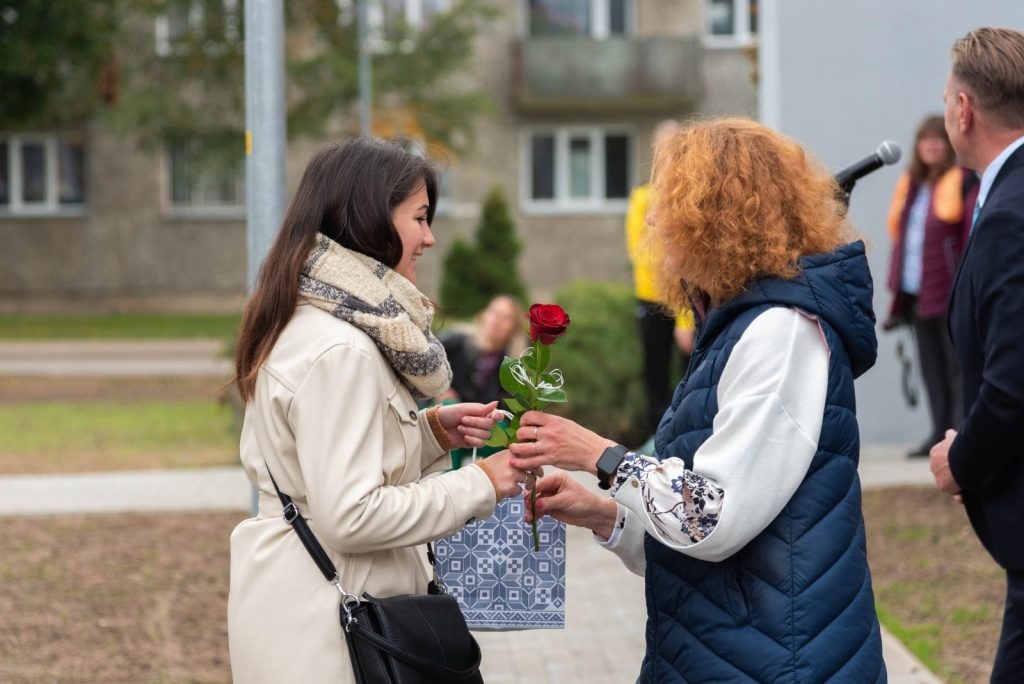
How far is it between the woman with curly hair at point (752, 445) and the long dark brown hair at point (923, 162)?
6326 mm

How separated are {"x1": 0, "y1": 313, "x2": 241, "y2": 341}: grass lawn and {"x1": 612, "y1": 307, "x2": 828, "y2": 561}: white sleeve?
23.4m

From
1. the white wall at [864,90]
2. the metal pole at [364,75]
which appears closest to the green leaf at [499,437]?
the white wall at [864,90]

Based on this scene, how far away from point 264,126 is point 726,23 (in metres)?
29.8

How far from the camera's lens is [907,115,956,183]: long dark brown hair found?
8828mm

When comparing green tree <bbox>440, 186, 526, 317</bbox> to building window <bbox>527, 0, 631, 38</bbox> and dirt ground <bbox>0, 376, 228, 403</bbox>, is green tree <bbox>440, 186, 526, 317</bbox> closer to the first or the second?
dirt ground <bbox>0, 376, 228, 403</bbox>

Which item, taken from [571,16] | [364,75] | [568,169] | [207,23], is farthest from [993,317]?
[571,16]

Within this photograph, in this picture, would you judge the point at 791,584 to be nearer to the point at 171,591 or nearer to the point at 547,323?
the point at 547,323

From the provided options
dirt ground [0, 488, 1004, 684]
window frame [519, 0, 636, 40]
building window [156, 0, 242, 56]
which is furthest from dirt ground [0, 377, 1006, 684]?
window frame [519, 0, 636, 40]

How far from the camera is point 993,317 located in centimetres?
299

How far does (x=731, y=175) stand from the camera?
2.76 metres

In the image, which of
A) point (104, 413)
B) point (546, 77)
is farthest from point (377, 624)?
point (546, 77)

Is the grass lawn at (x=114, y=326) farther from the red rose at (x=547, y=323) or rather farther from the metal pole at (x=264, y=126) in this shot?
the red rose at (x=547, y=323)

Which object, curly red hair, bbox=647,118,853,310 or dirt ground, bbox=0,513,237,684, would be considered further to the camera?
dirt ground, bbox=0,513,237,684

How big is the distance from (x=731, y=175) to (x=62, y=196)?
108ft
